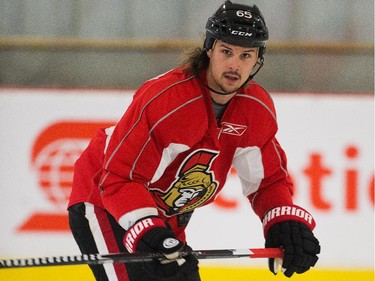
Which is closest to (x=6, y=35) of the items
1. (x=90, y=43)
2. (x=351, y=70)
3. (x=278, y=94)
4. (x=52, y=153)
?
(x=90, y=43)

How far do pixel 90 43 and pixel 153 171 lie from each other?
78.2 inches

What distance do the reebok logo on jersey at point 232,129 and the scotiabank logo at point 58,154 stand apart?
1.49m

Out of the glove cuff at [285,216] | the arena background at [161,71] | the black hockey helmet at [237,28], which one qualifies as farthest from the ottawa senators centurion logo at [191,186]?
the arena background at [161,71]

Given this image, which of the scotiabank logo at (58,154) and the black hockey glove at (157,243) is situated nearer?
the black hockey glove at (157,243)

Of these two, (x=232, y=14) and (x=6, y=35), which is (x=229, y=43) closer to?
(x=232, y=14)

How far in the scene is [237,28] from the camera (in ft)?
8.68

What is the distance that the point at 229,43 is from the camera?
2654 millimetres

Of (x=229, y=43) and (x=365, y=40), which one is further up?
(x=229, y=43)

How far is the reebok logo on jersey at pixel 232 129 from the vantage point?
2.70 meters

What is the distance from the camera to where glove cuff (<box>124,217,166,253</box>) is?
8.34 feet

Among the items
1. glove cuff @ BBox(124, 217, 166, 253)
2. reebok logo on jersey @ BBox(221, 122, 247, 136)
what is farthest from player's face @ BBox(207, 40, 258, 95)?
glove cuff @ BBox(124, 217, 166, 253)

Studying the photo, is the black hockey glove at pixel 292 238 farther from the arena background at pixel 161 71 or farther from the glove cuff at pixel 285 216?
the arena background at pixel 161 71

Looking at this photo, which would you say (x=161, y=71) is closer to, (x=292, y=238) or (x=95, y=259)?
(x=292, y=238)

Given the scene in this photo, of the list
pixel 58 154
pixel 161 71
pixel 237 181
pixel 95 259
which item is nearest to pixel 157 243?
pixel 95 259
